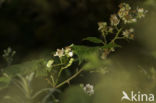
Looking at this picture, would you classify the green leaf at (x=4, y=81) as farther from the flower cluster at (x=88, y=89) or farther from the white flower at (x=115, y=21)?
the white flower at (x=115, y=21)

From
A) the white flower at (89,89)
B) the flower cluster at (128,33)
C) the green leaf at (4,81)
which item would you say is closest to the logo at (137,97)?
the white flower at (89,89)

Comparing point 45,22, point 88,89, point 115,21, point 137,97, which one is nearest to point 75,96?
point 88,89

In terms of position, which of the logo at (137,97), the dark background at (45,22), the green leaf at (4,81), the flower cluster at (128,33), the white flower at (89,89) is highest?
the dark background at (45,22)

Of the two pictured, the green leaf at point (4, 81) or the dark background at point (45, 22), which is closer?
the green leaf at point (4, 81)

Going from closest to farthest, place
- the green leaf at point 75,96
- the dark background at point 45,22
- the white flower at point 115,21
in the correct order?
the green leaf at point 75,96
the white flower at point 115,21
the dark background at point 45,22

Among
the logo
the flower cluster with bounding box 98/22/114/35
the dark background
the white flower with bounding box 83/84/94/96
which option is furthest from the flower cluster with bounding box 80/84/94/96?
the dark background

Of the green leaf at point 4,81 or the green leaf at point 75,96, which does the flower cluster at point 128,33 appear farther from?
the green leaf at point 4,81

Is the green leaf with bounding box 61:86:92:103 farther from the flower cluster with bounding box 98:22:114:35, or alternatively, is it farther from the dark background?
the dark background

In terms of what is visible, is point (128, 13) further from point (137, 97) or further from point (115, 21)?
point (137, 97)

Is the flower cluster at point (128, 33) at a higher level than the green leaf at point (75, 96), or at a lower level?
higher

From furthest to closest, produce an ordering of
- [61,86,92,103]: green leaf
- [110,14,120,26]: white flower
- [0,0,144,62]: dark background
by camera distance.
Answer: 1. [0,0,144,62]: dark background
2. [110,14,120,26]: white flower
3. [61,86,92,103]: green leaf

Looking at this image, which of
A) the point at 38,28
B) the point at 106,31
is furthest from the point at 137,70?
the point at 38,28

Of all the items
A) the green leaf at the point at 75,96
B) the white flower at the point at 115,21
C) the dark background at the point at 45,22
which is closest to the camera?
the green leaf at the point at 75,96

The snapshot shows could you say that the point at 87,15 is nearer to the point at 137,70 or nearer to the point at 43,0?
the point at 43,0
